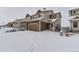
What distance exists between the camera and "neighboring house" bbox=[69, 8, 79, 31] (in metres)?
1.68

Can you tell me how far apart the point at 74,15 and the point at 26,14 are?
72 cm

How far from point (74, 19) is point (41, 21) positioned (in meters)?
0.49

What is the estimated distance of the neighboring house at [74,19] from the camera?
168 cm

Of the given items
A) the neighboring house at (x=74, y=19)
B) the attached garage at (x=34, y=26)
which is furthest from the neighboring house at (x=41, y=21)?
the neighboring house at (x=74, y=19)

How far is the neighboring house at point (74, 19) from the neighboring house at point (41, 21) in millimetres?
177

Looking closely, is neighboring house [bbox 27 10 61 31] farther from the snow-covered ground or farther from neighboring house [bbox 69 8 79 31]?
neighboring house [bbox 69 8 79 31]

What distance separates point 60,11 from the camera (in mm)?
1719

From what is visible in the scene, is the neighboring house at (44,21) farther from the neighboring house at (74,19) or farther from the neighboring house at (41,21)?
the neighboring house at (74,19)

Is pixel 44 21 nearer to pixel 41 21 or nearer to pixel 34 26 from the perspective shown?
pixel 41 21

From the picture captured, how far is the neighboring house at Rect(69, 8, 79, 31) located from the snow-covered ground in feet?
0.39
